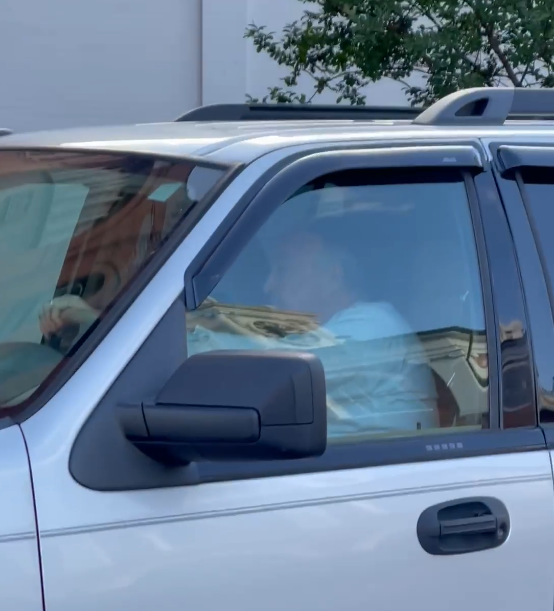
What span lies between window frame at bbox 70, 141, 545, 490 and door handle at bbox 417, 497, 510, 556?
0.11 m

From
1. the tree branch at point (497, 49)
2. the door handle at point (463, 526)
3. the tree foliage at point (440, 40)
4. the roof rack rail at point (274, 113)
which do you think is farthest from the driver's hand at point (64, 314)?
the tree branch at point (497, 49)

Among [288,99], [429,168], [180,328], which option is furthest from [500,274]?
[288,99]

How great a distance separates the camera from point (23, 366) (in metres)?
2.07

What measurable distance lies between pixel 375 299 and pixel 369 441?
0.36 metres

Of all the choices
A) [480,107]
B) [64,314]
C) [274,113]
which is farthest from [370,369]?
[274,113]

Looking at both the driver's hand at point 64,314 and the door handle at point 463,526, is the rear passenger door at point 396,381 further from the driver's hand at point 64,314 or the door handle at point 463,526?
the driver's hand at point 64,314

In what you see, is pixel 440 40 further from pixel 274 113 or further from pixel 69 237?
pixel 69 237

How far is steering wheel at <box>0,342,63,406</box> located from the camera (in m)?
1.96

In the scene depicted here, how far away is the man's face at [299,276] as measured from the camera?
87.7 inches

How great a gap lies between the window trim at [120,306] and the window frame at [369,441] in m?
0.06

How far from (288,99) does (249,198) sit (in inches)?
250

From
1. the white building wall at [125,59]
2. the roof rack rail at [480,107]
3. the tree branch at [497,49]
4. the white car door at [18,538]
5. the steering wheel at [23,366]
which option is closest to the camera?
the white car door at [18,538]

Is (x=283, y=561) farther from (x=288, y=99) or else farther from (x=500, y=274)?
(x=288, y=99)

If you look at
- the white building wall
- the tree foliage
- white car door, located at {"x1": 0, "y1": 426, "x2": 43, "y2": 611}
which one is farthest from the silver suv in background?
the white building wall
